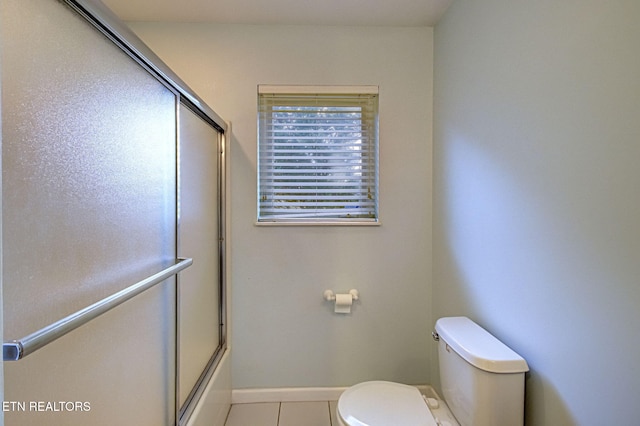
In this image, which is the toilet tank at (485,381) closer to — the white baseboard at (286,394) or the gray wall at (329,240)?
the gray wall at (329,240)

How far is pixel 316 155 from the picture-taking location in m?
1.85

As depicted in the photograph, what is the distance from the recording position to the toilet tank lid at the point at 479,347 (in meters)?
0.99

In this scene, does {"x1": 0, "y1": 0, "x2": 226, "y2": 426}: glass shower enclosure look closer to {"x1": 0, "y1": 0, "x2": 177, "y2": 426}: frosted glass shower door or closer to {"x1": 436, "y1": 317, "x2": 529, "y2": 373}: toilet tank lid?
{"x1": 0, "y1": 0, "x2": 177, "y2": 426}: frosted glass shower door

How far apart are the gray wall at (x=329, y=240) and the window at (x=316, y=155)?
0.07 meters

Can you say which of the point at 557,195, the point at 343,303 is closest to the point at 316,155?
the point at 343,303

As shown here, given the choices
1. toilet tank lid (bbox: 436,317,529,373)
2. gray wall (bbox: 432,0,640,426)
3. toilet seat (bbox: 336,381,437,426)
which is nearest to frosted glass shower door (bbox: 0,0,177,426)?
toilet seat (bbox: 336,381,437,426)

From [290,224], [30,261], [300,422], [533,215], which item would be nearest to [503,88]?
[533,215]

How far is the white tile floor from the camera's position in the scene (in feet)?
5.45

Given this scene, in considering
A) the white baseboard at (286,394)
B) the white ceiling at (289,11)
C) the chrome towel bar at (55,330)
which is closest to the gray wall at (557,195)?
the white ceiling at (289,11)

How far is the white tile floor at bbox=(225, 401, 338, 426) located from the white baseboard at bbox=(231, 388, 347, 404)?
0.07 ft

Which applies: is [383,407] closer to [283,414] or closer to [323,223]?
[283,414]

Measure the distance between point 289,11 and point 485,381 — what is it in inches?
76.3

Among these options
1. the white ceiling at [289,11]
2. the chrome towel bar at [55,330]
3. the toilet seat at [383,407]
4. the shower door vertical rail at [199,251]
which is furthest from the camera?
the white ceiling at [289,11]

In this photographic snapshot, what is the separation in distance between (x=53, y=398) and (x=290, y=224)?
1279 millimetres
